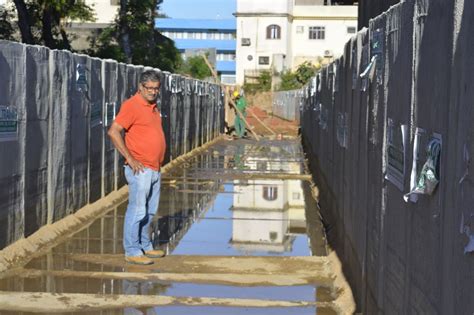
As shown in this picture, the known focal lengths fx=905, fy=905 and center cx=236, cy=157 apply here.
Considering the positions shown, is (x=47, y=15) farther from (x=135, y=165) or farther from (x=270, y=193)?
(x=135, y=165)

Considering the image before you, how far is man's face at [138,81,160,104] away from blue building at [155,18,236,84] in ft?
345

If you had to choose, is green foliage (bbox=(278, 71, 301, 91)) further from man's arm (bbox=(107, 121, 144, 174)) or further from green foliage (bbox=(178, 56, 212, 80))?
man's arm (bbox=(107, 121, 144, 174))

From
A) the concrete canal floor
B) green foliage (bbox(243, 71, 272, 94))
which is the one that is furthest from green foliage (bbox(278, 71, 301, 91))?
the concrete canal floor

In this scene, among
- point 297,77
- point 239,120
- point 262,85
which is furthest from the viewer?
point 262,85

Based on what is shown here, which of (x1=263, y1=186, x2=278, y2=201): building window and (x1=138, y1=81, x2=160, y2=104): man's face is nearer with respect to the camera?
(x1=138, y1=81, x2=160, y2=104): man's face

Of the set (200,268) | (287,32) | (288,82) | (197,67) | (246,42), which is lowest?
(200,268)

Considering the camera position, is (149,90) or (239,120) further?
(239,120)

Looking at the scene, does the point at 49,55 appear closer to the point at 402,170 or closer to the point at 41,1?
the point at 402,170

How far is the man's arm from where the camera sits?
29.1ft

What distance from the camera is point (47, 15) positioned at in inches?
1323

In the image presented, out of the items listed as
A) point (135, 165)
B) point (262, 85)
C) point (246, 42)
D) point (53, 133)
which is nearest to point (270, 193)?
point (53, 133)

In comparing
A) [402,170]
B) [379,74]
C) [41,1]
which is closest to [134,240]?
[379,74]

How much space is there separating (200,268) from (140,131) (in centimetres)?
151

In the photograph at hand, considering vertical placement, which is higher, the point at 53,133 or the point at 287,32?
the point at 287,32
